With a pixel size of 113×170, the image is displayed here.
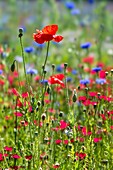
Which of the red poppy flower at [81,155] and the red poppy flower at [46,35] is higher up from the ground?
the red poppy flower at [46,35]

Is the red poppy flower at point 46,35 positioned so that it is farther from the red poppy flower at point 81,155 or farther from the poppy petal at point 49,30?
the red poppy flower at point 81,155

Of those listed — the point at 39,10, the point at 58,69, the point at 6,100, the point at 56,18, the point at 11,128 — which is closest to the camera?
the point at 11,128

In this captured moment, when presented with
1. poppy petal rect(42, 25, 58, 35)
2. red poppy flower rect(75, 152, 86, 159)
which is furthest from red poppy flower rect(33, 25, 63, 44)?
red poppy flower rect(75, 152, 86, 159)

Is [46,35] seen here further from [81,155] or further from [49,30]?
[81,155]

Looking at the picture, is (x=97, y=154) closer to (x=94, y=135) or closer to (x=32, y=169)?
(x=94, y=135)

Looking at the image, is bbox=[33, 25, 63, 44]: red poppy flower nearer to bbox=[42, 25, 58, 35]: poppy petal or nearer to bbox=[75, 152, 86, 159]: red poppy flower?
bbox=[42, 25, 58, 35]: poppy petal

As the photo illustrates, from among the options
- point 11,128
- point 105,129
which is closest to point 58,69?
point 11,128

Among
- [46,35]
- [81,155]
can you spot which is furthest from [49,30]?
[81,155]

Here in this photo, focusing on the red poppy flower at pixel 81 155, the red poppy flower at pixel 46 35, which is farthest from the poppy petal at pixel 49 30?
the red poppy flower at pixel 81 155

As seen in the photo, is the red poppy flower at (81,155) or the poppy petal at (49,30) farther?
the red poppy flower at (81,155)

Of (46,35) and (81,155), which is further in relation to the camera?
(81,155)

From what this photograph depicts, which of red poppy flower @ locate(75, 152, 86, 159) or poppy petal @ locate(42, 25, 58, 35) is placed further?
red poppy flower @ locate(75, 152, 86, 159)
